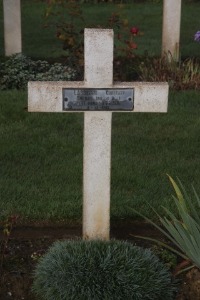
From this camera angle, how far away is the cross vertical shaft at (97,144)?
14.1 feet

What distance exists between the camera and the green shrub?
4.04 m

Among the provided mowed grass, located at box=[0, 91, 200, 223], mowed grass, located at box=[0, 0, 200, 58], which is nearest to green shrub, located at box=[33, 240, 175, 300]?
mowed grass, located at box=[0, 91, 200, 223]

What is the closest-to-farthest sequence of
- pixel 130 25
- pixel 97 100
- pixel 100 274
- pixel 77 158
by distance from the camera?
pixel 100 274, pixel 97 100, pixel 77 158, pixel 130 25

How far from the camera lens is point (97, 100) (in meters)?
4.38

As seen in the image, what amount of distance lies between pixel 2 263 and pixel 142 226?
42.5 inches

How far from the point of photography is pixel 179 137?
283 inches

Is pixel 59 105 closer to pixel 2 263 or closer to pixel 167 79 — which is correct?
pixel 2 263

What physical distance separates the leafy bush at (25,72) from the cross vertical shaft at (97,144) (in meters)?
4.66

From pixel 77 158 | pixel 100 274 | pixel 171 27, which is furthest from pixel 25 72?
pixel 100 274

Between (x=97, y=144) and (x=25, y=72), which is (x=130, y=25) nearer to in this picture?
(x=25, y=72)

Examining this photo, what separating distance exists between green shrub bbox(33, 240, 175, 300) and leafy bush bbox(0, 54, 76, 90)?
5.02 meters

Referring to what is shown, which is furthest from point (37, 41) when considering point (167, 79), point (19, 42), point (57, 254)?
point (57, 254)

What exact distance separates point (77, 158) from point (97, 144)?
2099 millimetres

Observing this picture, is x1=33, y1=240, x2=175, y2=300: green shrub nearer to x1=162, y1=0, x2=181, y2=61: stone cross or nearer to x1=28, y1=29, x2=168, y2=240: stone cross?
x1=28, y1=29, x2=168, y2=240: stone cross
